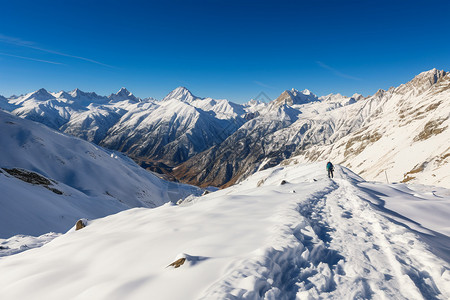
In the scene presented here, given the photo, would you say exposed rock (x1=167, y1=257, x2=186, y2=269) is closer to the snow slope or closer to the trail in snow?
the snow slope

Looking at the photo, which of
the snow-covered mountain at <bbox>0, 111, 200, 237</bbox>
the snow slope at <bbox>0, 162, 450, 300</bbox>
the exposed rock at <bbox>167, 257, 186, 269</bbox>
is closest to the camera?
the snow slope at <bbox>0, 162, 450, 300</bbox>

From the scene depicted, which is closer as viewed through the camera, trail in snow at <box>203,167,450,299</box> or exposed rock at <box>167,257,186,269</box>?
trail in snow at <box>203,167,450,299</box>

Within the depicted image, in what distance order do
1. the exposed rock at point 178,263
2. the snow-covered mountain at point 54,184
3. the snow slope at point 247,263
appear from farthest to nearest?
1. the snow-covered mountain at point 54,184
2. the exposed rock at point 178,263
3. the snow slope at point 247,263

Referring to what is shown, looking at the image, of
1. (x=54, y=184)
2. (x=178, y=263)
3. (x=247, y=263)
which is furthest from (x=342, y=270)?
(x=54, y=184)

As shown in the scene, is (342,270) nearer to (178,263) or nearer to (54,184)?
(178,263)

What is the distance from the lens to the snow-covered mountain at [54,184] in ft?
68.9

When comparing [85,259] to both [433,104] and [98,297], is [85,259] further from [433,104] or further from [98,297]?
[433,104]

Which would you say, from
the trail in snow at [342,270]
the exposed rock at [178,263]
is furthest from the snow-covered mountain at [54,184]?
the trail in snow at [342,270]

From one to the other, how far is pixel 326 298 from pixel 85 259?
681cm

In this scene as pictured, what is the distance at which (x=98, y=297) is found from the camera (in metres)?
4.31

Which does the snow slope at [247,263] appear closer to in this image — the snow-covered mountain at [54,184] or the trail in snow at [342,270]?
the trail in snow at [342,270]

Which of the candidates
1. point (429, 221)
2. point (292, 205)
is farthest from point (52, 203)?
point (429, 221)

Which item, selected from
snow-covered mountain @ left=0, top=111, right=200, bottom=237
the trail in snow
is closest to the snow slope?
the trail in snow

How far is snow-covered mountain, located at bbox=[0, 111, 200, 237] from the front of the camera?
68.9 ft
